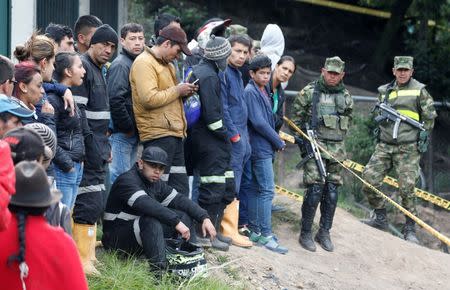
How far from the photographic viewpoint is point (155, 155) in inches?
280

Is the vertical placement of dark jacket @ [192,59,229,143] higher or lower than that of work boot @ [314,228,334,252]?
higher

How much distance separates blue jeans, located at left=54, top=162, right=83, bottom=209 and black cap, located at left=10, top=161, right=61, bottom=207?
8.81ft

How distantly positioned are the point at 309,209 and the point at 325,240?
47cm

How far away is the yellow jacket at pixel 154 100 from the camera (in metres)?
7.57

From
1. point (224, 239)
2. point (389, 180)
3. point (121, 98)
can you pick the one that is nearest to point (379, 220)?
point (389, 180)

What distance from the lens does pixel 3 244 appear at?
149 inches

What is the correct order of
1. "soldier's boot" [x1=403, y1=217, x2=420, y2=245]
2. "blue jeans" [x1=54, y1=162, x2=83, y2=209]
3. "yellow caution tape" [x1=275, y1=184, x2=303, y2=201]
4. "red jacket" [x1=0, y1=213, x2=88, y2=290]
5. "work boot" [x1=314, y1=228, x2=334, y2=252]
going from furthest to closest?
"soldier's boot" [x1=403, y1=217, x2=420, y2=245] → "yellow caution tape" [x1=275, y1=184, x2=303, y2=201] → "work boot" [x1=314, y1=228, x2=334, y2=252] → "blue jeans" [x1=54, y1=162, x2=83, y2=209] → "red jacket" [x1=0, y1=213, x2=88, y2=290]

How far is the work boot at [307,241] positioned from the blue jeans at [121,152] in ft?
8.57

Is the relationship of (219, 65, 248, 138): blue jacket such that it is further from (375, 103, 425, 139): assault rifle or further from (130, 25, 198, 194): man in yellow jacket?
(375, 103, 425, 139): assault rifle

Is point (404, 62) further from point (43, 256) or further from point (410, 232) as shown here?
point (43, 256)

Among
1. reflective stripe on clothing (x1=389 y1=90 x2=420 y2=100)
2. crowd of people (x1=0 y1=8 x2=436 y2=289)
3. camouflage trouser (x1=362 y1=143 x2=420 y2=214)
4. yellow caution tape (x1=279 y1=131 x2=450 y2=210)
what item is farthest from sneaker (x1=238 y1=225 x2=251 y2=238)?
reflective stripe on clothing (x1=389 y1=90 x2=420 y2=100)

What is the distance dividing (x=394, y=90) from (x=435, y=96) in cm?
530

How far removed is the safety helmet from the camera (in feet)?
22.9

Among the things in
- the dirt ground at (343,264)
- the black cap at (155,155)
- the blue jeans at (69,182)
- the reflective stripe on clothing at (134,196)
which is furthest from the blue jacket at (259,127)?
the blue jeans at (69,182)
